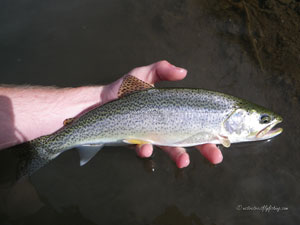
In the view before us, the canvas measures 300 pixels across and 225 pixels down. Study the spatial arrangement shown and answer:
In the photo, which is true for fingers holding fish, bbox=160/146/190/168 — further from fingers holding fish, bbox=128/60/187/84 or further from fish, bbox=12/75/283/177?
fingers holding fish, bbox=128/60/187/84

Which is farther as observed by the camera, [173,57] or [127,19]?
[127,19]

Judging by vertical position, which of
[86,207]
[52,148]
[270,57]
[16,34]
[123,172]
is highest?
[16,34]

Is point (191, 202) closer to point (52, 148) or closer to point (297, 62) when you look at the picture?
point (52, 148)

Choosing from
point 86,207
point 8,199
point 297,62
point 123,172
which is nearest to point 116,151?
point 123,172

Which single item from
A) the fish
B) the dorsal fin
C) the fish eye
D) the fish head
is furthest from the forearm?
the fish eye

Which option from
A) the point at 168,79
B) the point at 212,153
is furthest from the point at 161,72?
the point at 212,153

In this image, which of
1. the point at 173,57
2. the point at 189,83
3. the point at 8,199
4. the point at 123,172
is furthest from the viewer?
the point at 173,57
